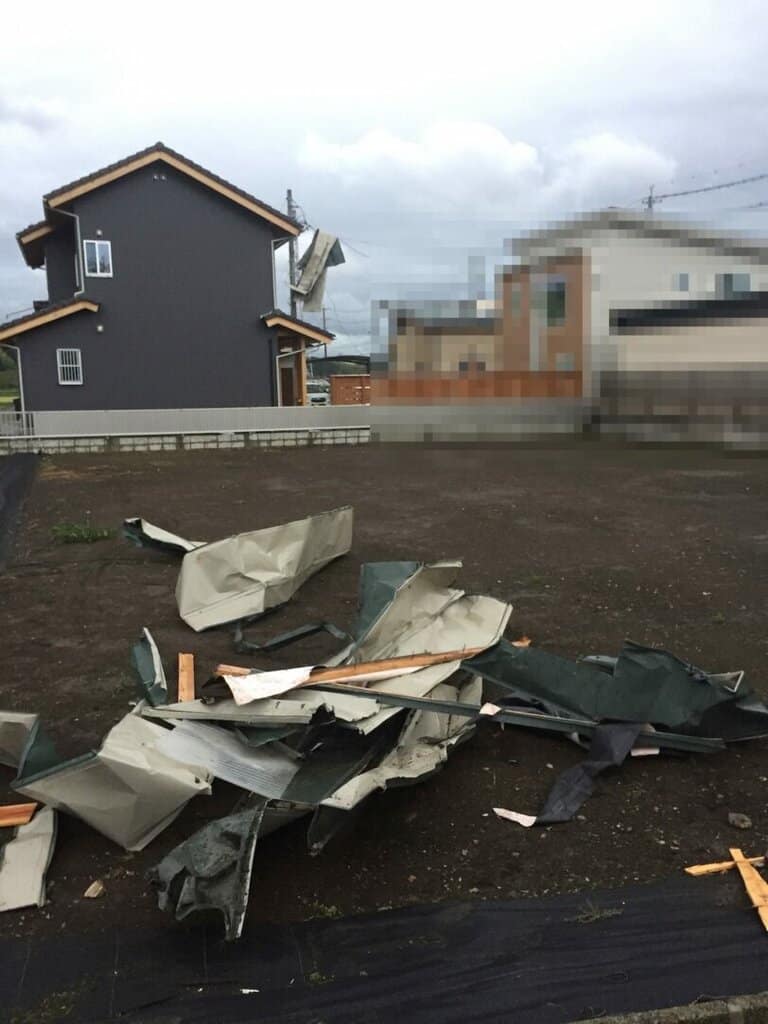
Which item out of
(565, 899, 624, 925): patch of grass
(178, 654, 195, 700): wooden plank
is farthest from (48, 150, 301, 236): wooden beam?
(565, 899, 624, 925): patch of grass

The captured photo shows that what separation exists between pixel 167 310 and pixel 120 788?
59.0 ft

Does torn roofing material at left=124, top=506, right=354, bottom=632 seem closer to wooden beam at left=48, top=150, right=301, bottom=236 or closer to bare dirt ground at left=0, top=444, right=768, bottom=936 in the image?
bare dirt ground at left=0, top=444, right=768, bottom=936

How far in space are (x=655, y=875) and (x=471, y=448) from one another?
6.17 feet

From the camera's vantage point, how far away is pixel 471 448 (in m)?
3.51

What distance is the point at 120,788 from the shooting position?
264cm

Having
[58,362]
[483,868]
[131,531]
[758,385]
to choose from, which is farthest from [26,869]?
[58,362]

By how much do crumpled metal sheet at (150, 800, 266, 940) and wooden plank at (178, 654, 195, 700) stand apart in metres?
1.66

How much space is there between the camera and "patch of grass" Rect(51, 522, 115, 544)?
25.2 ft

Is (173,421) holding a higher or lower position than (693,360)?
lower

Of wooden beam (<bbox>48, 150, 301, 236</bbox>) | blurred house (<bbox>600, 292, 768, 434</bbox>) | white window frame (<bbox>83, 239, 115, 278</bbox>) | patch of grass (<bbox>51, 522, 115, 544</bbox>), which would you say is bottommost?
patch of grass (<bbox>51, 522, 115, 544</bbox>)

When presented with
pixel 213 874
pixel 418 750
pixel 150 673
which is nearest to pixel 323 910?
pixel 213 874

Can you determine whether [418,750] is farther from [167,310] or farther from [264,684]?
[167,310]

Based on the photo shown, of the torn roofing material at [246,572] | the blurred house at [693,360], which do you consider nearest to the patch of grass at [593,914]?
the blurred house at [693,360]

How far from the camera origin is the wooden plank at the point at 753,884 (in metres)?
2.32
